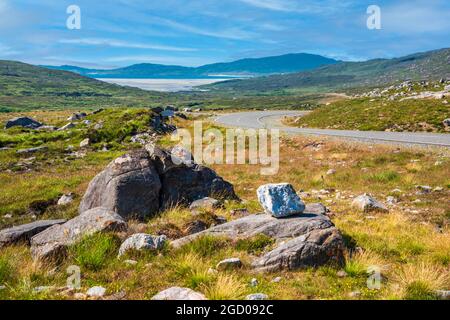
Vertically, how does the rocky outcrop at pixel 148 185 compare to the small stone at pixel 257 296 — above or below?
above

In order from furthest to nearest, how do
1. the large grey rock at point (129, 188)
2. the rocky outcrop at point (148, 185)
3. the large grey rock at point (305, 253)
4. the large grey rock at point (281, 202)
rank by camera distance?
Result: 1. the rocky outcrop at point (148, 185)
2. the large grey rock at point (129, 188)
3. the large grey rock at point (281, 202)
4. the large grey rock at point (305, 253)

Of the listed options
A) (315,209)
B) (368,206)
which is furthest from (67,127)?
(315,209)

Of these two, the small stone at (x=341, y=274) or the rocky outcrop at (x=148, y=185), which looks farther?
the rocky outcrop at (x=148, y=185)

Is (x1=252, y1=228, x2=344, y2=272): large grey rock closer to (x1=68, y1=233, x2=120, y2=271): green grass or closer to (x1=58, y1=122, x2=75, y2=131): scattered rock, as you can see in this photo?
(x1=68, y1=233, x2=120, y2=271): green grass

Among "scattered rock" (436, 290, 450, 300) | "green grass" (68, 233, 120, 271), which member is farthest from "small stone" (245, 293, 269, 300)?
"green grass" (68, 233, 120, 271)

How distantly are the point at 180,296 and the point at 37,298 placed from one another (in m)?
2.74

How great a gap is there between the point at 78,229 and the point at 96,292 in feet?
12.5

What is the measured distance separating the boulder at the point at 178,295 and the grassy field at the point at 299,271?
28cm

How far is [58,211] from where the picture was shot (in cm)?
1795

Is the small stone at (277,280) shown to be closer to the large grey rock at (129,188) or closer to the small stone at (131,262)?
the small stone at (131,262)

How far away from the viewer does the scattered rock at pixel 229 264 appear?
333 inches

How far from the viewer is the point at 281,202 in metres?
10.9

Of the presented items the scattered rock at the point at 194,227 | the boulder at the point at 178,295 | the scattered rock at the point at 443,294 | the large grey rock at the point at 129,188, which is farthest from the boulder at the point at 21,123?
the scattered rock at the point at 443,294
